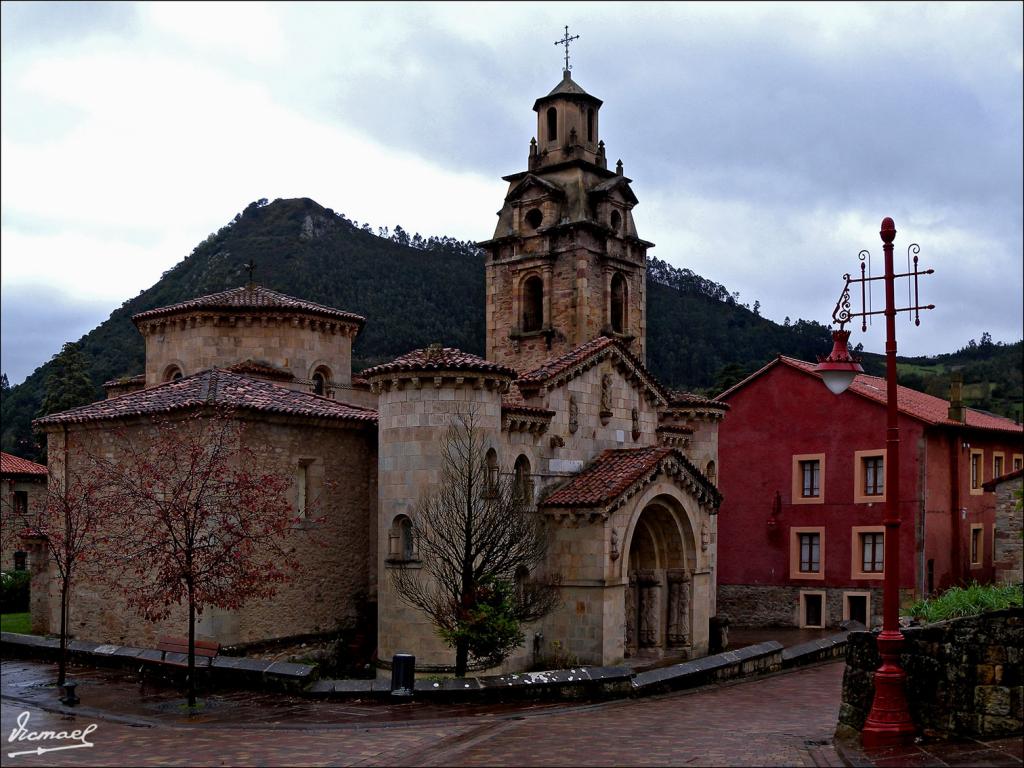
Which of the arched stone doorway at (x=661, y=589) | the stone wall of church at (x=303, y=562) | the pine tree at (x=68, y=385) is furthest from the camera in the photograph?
the pine tree at (x=68, y=385)

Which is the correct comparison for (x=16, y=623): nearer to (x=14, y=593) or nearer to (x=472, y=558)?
(x=14, y=593)

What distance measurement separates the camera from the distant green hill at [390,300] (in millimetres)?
70500

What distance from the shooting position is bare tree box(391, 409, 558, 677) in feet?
68.1

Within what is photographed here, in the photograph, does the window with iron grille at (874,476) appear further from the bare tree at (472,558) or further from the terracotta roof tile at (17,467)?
the terracotta roof tile at (17,467)

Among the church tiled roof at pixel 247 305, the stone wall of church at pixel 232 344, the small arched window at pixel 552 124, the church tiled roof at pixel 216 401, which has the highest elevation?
the small arched window at pixel 552 124

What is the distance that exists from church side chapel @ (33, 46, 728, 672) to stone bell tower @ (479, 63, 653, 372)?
0.16 meters

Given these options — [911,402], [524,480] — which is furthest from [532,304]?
[911,402]

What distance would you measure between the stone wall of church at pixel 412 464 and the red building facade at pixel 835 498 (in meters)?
17.9

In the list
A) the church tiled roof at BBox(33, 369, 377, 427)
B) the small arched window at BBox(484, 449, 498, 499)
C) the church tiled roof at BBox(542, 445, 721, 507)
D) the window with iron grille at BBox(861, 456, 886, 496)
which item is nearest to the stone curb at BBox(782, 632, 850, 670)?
the church tiled roof at BBox(542, 445, 721, 507)

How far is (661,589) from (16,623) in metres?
18.6

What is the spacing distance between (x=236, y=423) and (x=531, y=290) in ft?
47.7

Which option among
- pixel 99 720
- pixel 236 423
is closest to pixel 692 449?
pixel 236 423

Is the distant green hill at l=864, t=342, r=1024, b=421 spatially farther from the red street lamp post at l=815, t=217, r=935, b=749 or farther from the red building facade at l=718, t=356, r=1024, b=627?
the red street lamp post at l=815, t=217, r=935, b=749
